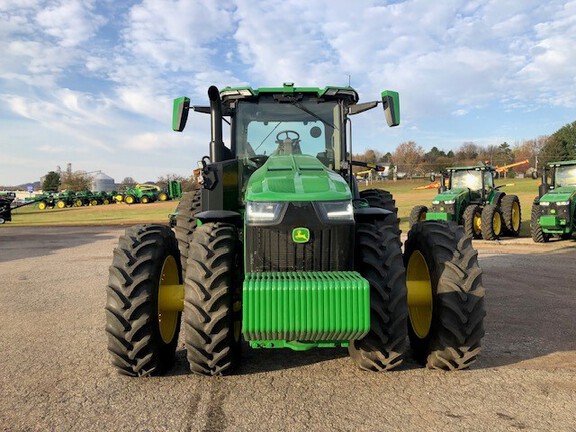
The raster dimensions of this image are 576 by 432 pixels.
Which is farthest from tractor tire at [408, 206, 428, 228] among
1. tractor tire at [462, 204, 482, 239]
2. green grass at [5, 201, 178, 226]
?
green grass at [5, 201, 178, 226]

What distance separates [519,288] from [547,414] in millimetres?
4853

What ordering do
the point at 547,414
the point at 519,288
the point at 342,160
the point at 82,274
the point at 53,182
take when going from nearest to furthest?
1. the point at 547,414
2. the point at 342,160
3. the point at 519,288
4. the point at 82,274
5. the point at 53,182

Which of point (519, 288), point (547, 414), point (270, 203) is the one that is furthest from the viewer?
point (519, 288)

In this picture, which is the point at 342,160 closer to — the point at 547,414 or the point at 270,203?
the point at 270,203

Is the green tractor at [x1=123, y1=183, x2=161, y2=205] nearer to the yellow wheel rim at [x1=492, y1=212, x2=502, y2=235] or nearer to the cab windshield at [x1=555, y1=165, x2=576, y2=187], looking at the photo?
the yellow wheel rim at [x1=492, y1=212, x2=502, y2=235]

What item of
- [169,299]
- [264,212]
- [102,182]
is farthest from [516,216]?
[102,182]

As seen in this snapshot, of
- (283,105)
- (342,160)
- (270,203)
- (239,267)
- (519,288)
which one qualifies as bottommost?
(519,288)

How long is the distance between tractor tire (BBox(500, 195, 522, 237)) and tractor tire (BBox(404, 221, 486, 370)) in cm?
1373

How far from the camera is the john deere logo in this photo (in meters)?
3.75

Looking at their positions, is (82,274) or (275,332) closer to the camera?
(275,332)

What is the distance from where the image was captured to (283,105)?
545 centimetres

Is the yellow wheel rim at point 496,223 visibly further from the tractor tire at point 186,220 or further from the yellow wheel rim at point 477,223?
the tractor tire at point 186,220

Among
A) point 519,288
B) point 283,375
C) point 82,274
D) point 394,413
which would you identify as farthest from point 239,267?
point 82,274

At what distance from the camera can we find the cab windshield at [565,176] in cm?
1555
